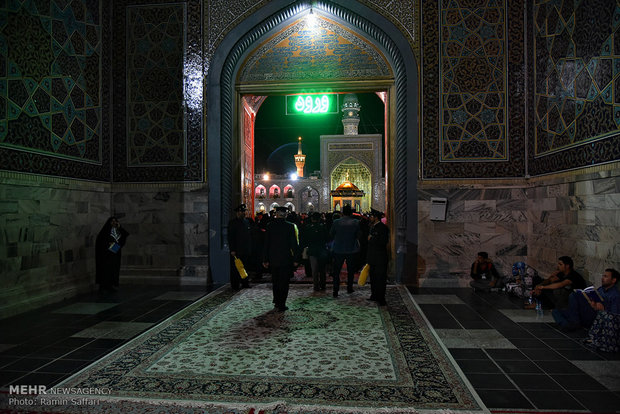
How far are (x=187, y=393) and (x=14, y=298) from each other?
134 inches

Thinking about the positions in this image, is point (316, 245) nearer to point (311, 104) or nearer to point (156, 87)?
point (156, 87)

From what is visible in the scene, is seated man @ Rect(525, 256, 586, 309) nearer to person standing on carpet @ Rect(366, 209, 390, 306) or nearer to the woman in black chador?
person standing on carpet @ Rect(366, 209, 390, 306)

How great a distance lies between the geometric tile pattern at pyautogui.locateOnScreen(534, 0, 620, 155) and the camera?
4418mm

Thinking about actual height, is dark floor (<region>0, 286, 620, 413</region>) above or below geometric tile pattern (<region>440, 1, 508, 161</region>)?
below

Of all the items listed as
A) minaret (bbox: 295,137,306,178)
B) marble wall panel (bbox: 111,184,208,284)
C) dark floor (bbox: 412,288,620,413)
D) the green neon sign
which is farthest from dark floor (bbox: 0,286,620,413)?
minaret (bbox: 295,137,306,178)

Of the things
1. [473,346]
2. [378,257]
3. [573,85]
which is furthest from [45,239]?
[573,85]

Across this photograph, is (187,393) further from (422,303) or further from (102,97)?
(102,97)

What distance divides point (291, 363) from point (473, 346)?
1.62 meters

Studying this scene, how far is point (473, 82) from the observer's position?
22.2 feet

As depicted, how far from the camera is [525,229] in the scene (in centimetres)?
662

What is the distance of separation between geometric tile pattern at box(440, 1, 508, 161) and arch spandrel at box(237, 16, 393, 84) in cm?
111

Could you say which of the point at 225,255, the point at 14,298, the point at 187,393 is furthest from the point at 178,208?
the point at 187,393

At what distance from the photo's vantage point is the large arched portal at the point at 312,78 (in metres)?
6.96

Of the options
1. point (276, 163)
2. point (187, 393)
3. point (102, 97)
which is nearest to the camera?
point (187, 393)
